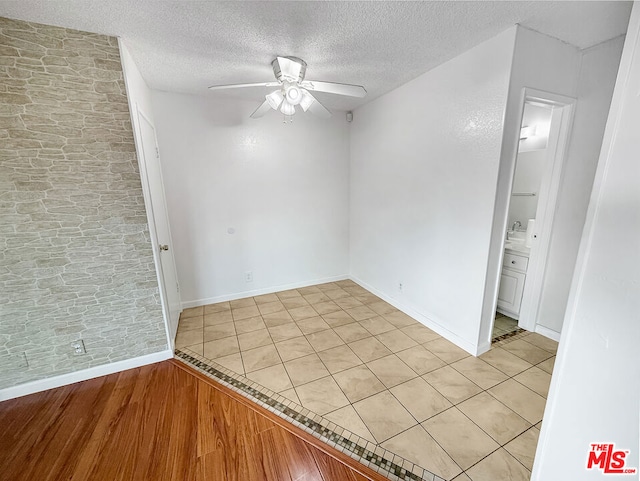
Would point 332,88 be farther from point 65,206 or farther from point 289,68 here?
point 65,206

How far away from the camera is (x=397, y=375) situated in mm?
1995

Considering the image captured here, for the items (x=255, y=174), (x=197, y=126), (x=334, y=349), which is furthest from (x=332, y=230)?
(x=197, y=126)

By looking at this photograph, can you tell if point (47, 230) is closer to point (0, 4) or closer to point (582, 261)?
point (0, 4)

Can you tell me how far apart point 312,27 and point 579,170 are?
2.34 metres

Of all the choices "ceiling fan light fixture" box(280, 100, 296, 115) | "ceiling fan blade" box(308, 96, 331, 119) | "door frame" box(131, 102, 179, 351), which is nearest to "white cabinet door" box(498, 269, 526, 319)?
"ceiling fan blade" box(308, 96, 331, 119)

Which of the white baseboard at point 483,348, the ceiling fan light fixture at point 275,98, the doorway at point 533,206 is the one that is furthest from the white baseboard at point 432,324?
the ceiling fan light fixture at point 275,98

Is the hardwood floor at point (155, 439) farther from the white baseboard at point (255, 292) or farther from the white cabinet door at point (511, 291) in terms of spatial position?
the white cabinet door at point (511, 291)

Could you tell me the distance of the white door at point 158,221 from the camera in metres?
2.06

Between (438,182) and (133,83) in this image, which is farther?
(438,182)

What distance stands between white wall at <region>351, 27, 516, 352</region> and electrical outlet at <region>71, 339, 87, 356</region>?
9.66ft

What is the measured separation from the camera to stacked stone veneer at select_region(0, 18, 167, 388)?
5.29ft

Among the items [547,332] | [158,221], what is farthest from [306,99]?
[547,332]

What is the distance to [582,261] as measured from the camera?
708mm

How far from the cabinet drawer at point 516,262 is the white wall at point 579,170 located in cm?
18
